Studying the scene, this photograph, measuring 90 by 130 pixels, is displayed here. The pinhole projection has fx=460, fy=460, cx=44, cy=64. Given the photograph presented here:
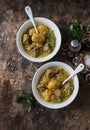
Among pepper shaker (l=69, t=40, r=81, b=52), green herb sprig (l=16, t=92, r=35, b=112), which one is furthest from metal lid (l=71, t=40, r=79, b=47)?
green herb sprig (l=16, t=92, r=35, b=112)

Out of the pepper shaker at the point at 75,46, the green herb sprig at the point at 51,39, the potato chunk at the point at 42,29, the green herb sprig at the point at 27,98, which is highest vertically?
the potato chunk at the point at 42,29

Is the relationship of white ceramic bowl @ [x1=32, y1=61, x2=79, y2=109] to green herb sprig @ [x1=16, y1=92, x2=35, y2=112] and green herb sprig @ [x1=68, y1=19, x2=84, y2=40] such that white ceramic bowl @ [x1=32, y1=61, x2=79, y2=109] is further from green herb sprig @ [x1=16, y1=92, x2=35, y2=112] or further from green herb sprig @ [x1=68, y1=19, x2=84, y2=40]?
green herb sprig @ [x1=68, y1=19, x2=84, y2=40]

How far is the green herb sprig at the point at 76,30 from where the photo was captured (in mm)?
2211

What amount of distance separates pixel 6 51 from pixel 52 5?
326 millimetres

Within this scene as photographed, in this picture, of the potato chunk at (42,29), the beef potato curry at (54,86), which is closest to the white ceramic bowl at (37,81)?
the beef potato curry at (54,86)

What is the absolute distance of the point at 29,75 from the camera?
7.31 ft

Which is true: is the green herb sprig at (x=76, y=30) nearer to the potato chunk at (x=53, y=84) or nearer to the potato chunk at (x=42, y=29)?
the potato chunk at (x=42, y=29)

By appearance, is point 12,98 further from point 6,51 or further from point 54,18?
point 54,18

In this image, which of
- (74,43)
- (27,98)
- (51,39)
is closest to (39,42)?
(51,39)

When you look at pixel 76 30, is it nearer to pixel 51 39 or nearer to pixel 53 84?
pixel 51 39

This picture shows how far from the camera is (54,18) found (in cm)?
228

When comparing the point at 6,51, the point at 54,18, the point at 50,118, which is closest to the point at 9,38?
the point at 6,51

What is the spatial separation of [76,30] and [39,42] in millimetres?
188

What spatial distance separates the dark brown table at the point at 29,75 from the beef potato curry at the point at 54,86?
0.06 metres
